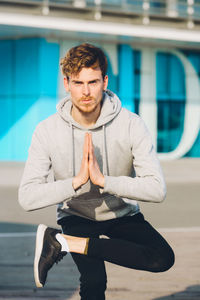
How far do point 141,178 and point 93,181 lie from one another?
0.32m

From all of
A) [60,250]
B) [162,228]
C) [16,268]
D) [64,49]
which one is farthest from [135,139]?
[64,49]

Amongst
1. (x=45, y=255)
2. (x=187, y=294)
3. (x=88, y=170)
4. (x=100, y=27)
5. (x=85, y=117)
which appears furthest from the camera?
(x=100, y=27)

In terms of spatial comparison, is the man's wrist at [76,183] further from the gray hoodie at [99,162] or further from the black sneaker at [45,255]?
the black sneaker at [45,255]

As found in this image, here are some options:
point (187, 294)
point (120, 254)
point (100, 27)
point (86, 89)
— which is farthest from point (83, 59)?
point (100, 27)

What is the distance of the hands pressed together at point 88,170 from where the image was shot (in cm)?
329

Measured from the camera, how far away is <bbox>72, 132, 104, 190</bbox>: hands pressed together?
10.8 feet

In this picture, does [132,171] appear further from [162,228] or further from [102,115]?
[162,228]

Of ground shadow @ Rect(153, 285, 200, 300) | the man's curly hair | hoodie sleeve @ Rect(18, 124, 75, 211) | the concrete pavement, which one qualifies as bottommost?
the concrete pavement

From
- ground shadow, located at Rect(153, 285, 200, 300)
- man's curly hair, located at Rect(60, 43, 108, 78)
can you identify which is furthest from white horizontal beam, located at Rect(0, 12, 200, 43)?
man's curly hair, located at Rect(60, 43, 108, 78)

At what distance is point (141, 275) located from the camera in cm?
533

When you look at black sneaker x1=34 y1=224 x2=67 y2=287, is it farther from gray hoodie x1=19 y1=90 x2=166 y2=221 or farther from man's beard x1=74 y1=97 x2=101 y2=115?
man's beard x1=74 y1=97 x2=101 y2=115

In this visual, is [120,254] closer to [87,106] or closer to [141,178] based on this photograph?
[141,178]

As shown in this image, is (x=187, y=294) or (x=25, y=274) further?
(x=25, y=274)

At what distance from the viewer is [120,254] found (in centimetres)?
340
